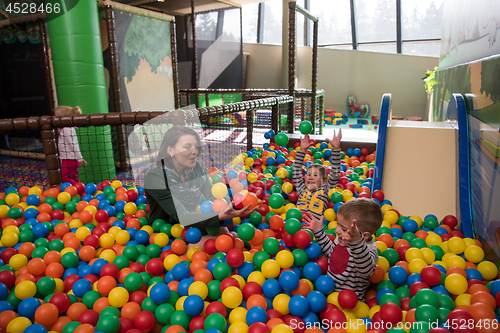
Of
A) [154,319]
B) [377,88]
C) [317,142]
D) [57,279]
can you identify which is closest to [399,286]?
[154,319]

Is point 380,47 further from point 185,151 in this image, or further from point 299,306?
point 299,306

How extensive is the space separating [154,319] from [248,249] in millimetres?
725

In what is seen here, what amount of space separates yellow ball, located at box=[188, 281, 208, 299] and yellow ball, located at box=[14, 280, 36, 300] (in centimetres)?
74

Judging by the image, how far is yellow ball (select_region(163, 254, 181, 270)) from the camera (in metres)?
1.81

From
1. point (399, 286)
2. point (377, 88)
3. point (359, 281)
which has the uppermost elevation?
point (377, 88)

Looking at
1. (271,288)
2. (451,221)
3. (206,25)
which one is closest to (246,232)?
(271,288)

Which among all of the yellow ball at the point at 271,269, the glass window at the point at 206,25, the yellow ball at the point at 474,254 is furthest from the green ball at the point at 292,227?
the glass window at the point at 206,25

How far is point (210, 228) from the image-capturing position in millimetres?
1915

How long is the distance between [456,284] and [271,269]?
0.81 metres

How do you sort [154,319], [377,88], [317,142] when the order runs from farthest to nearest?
[377,88] < [317,142] < [154,319]

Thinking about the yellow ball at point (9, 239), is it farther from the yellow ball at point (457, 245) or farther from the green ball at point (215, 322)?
the yellow ball at point (457, 245)

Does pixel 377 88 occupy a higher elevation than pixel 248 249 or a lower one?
higher

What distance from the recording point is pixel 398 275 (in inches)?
64.2

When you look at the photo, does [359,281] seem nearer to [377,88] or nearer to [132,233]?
[132,233]
